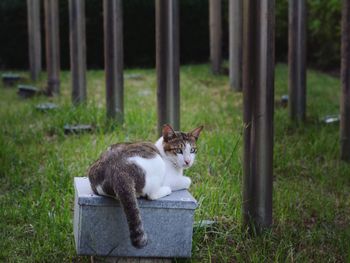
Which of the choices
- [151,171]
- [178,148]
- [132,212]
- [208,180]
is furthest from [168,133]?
[208,180]

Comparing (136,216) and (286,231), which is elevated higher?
(136,216)

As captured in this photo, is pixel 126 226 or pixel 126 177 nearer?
pixel 126 177

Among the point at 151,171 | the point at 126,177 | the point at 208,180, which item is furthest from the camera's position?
the point at 208,180

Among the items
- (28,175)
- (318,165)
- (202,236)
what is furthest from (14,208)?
(318,165)

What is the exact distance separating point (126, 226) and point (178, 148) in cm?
54

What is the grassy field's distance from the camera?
4254mm

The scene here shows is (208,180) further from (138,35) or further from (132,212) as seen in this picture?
(138,35)

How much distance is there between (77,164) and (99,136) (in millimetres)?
1107

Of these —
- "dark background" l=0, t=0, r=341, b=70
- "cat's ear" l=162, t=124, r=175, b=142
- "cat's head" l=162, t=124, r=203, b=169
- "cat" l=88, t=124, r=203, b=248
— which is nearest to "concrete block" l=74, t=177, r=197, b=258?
"cat" l=88, t=124, r=203, b=248

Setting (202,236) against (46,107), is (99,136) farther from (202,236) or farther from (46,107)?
(202,236)

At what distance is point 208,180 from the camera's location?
538 cm

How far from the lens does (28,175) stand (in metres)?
5.86

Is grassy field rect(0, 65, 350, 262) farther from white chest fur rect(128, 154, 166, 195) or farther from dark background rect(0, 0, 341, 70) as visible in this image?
dark background rect(0, 0, 341, 70)

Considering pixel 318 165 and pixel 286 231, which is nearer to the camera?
pixel 286 231
